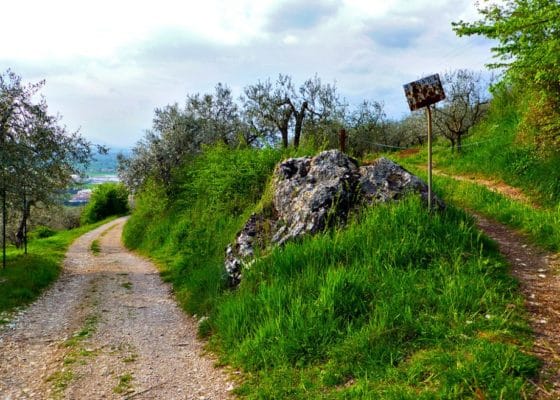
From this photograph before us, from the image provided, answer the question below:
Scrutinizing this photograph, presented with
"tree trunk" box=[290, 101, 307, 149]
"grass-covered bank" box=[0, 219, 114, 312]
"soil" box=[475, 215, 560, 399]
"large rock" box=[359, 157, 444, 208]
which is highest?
"tree trunk" box=[290, 101, 307, 149]

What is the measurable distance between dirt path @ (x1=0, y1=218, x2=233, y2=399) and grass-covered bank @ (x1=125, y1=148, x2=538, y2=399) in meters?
0.62

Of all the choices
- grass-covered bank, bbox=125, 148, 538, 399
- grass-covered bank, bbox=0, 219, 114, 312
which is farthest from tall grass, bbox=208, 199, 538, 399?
grass-covered bank, bbox=0, 219, 114, 312

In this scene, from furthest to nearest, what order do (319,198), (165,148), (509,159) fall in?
(165,148)
(509,159)
(319,198)

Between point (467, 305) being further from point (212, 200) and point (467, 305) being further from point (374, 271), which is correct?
point (212, 200)

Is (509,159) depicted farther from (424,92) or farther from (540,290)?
(540,290)

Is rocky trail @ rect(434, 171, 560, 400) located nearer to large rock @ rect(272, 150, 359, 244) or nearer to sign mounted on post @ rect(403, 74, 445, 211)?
sign mounted on post @ rect(403, 74, 445, 211)

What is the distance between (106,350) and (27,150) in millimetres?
11306

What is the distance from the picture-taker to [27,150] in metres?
16.1

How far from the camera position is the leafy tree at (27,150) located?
1561 cm

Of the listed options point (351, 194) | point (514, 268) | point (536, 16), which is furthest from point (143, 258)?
point (536, 16)

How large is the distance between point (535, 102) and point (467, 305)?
12311 mm

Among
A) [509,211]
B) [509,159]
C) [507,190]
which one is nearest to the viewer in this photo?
[509,211]

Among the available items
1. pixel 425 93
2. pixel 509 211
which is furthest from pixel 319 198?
pixel 509 211

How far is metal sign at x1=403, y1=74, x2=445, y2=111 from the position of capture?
8.62 meters
